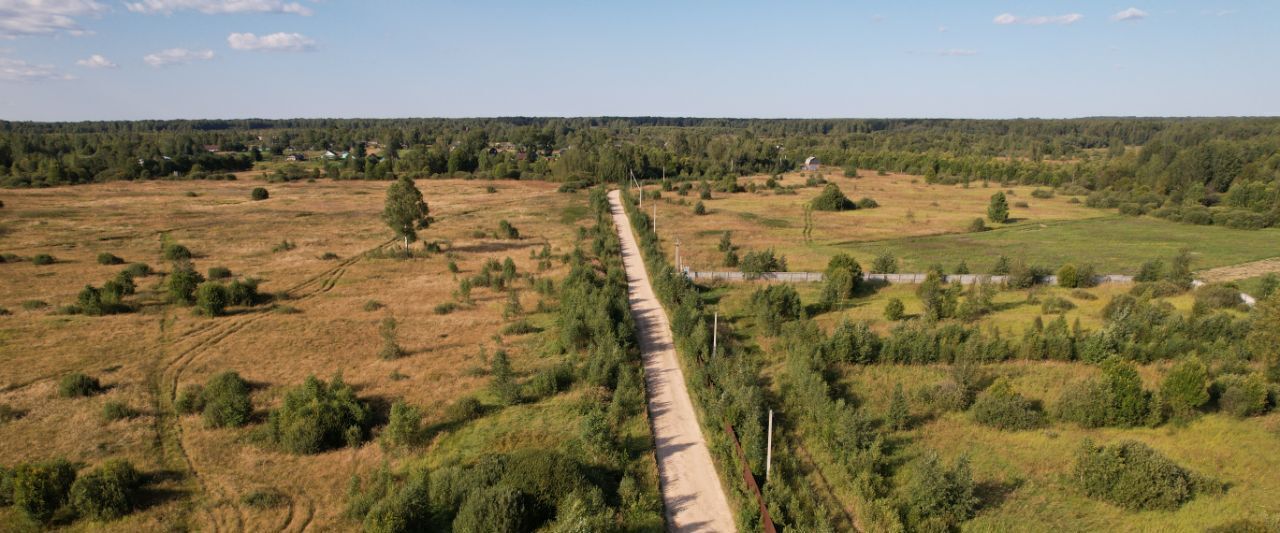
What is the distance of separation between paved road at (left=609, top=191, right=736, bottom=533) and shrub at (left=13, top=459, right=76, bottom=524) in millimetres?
18963

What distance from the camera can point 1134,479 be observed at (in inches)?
789

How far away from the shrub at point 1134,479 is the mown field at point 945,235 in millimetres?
32476

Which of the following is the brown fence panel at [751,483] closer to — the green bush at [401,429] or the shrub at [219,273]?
the green bush at [401,429]

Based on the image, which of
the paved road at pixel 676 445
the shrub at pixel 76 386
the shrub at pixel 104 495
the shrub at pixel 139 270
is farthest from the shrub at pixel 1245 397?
the shrub at pixel 139 270

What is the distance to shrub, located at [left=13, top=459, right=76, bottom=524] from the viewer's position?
18562mm

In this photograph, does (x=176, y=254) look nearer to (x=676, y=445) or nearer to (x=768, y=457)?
(x=676, y=445)

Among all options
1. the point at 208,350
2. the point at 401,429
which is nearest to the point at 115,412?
the point at 208,350

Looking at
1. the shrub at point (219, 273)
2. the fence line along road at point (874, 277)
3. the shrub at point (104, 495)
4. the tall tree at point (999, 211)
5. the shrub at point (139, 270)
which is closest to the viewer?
the shrub at point (104, 495)

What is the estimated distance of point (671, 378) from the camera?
2981 centimetres

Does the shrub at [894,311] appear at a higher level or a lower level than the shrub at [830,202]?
lower

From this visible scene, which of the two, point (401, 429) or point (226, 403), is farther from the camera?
point (226, 403)

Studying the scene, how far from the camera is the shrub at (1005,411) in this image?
25.2 meters

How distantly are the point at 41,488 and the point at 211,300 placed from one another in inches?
853

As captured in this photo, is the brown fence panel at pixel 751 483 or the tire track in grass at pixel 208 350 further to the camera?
the tire track in grass at pixel 208 350
